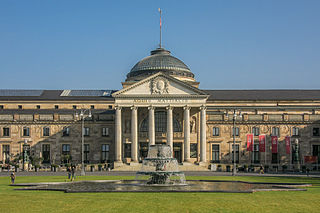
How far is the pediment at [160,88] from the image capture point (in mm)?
106519

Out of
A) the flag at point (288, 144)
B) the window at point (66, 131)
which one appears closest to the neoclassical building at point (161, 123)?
the window at point (66, 131)

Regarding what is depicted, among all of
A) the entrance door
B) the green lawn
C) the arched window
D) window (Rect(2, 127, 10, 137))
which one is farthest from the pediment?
the green lawn

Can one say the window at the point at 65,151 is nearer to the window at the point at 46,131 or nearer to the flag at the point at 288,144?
the window at the point at 46,131

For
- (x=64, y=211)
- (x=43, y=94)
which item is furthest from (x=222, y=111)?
(x=64, y=211)

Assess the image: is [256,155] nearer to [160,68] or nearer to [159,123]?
[159,123]

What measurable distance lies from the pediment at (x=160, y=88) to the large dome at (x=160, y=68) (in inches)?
568

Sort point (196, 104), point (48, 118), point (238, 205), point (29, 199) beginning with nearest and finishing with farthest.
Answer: point (238, 205) < point (29, 199) < point (196, 104) < point (48, 118)

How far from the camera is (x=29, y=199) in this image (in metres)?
37.6

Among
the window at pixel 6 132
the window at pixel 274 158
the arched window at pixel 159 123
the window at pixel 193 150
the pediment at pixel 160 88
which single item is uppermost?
the pediment at pixel 160 88

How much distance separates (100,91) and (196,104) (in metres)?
36.3

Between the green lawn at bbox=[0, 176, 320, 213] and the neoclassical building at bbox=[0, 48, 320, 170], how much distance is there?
59.5 meters

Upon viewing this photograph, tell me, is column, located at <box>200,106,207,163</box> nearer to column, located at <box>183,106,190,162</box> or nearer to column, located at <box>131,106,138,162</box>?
column, located at <box>183,106,190,162</box>

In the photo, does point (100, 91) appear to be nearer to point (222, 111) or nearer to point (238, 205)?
point (222, 111)

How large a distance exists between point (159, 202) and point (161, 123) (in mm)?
77240
